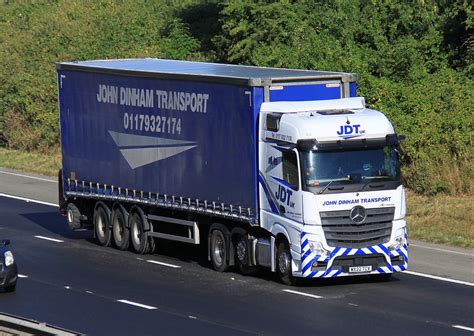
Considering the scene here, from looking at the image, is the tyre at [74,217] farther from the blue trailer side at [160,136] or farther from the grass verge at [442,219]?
the grass verge at [442,219]

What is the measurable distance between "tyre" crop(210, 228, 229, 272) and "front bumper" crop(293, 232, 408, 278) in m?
2.40

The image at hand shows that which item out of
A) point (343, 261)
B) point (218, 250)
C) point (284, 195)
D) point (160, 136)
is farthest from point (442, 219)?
point (284, 195)

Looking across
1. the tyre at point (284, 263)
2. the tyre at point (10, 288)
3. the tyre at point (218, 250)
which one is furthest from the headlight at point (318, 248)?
the tyre at point (10, 288)

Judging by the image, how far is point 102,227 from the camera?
27.9 metres

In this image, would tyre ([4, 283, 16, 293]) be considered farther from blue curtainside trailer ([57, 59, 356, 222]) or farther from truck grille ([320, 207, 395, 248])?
truck grille ([320, 207, 395, 248])

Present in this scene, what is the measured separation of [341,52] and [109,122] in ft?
42.1

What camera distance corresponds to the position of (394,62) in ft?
124

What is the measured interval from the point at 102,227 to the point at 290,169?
7.33 meters

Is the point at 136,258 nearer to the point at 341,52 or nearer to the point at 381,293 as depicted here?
the point at 381,293

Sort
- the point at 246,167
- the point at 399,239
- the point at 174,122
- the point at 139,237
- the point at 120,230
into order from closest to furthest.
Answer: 1. the point at 399,239
2. the point at 246,167
3. the point at 174,122
4. the point at 139,237
5. the point at 120,230

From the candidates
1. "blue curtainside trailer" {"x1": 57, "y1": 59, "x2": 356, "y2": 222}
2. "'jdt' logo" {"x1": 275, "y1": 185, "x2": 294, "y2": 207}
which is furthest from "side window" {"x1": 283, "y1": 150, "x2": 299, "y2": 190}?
"blue curtainside trailer" {"x1": 57, "y1": 59, "x2": 356, "y2": 222}

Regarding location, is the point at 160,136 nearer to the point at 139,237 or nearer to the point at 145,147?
the point at 145,147

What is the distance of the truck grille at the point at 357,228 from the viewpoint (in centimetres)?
2167

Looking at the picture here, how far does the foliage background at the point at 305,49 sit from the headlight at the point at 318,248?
10.8 metres
